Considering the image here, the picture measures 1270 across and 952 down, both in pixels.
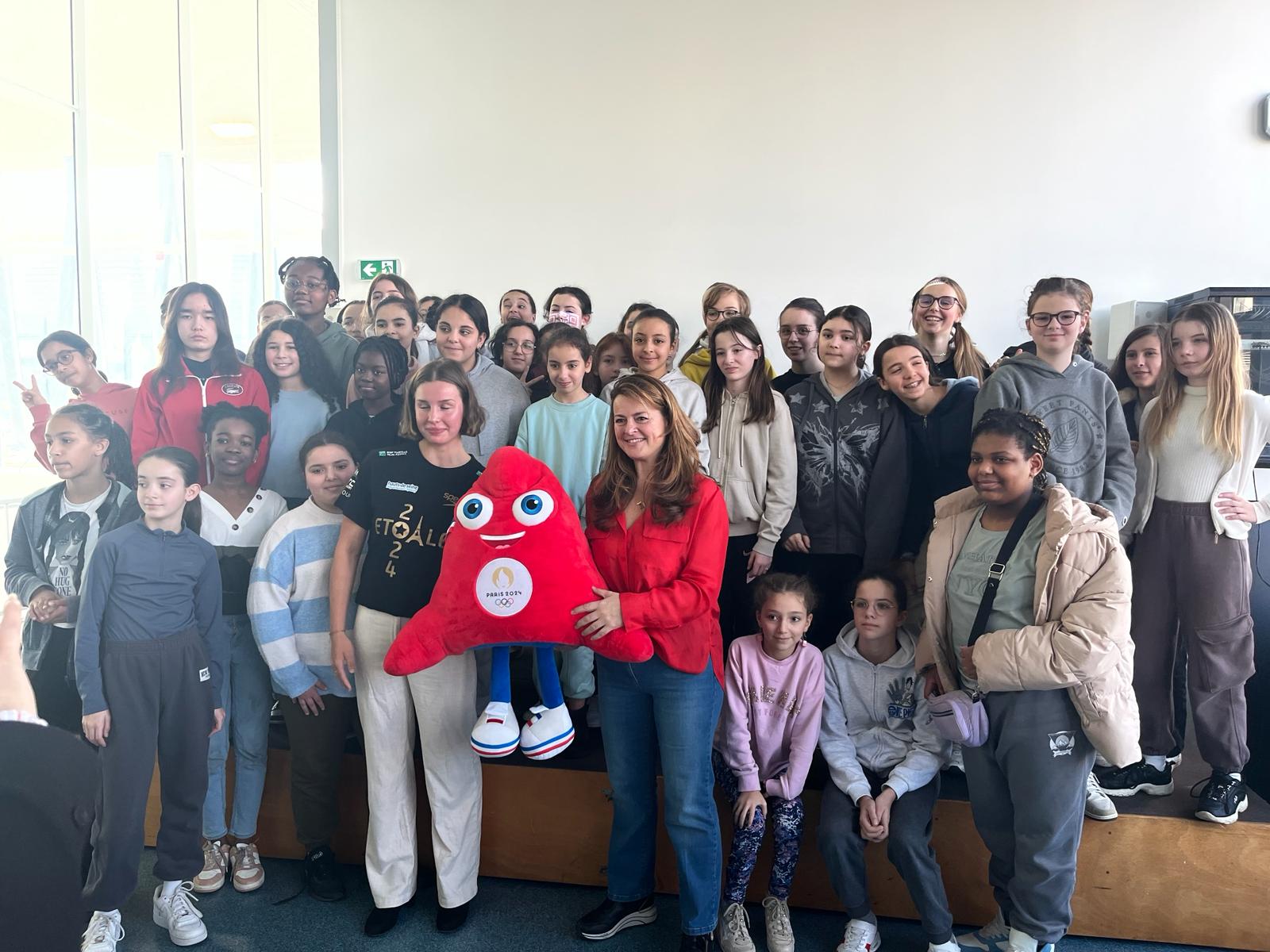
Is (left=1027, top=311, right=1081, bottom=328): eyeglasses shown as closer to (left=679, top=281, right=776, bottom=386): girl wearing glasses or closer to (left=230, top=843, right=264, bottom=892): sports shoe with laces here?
(left=679, top=281, right=776, bottom=386): girl wearing glasses

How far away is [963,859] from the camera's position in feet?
7.54

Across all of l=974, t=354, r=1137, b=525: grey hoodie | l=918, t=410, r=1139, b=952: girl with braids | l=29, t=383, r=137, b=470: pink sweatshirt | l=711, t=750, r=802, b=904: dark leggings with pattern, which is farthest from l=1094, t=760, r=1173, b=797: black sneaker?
l=29, t=383, r=137, b=470: pink sweatshirt

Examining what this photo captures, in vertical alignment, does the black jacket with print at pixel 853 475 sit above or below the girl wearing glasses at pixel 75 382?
below

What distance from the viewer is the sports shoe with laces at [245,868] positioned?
2443mm

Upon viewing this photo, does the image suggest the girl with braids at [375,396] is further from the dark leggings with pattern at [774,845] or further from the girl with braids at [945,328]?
the girl with braids at [945,328]

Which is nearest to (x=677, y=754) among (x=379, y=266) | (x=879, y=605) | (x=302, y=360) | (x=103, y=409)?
(x=879, y=605)

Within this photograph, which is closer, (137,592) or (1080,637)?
(1080,637)

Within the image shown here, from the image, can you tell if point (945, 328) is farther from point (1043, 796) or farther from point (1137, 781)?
point (1043, 796)

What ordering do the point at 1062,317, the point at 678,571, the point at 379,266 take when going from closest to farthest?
the point at 678,571 → the point at 1062,317 → the point at 379,266

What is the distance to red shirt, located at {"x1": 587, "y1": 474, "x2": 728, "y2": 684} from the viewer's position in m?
1.94

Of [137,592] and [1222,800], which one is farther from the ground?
[137,592]

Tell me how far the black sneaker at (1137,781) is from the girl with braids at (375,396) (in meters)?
2.39

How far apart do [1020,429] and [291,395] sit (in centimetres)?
220

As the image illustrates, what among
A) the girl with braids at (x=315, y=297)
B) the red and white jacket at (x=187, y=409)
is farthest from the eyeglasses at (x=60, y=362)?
the girl with braids at (x=315, y=297)
